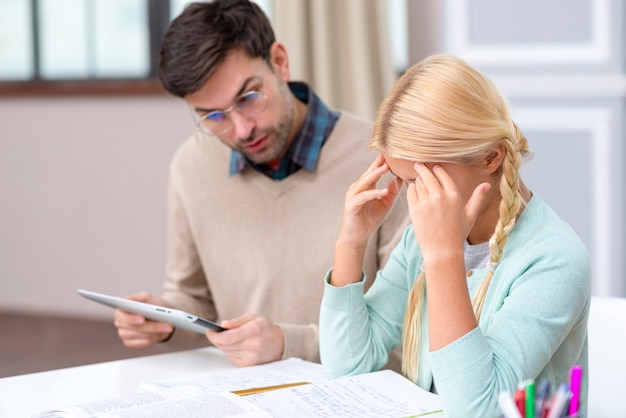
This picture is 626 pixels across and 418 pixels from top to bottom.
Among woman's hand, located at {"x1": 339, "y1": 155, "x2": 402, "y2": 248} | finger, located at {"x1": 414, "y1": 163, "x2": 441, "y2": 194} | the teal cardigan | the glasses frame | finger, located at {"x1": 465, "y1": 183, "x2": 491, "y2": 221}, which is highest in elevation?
the glasses frame

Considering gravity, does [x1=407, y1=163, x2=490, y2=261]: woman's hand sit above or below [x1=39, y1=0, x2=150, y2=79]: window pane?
below

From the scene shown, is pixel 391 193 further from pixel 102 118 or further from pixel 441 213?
pixel 102 118

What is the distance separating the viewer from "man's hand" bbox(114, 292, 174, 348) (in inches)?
66.2

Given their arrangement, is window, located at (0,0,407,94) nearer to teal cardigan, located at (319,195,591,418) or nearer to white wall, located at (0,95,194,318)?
white wall, located at (0,95,194,318)

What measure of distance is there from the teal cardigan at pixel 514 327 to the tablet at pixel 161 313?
0.66 feet

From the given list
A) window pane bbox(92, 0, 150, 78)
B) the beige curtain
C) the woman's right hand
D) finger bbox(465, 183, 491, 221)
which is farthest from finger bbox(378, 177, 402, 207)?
window pane bbox(92, 0, 150, 78)

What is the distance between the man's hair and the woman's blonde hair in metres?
0.58

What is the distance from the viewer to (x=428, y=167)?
1.25 metres

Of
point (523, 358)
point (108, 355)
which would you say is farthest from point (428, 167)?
point (108, 355)

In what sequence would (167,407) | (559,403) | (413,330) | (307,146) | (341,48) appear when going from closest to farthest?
1. (559,403)
2. (167,407)
3. (413,330)
4. (307,146)
5. (341,48)

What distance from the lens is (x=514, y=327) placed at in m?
1.17

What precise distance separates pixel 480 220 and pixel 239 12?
75cm

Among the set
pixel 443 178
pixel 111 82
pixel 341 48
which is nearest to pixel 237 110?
pixel 443 178

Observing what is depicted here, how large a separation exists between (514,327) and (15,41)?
13.0ft
